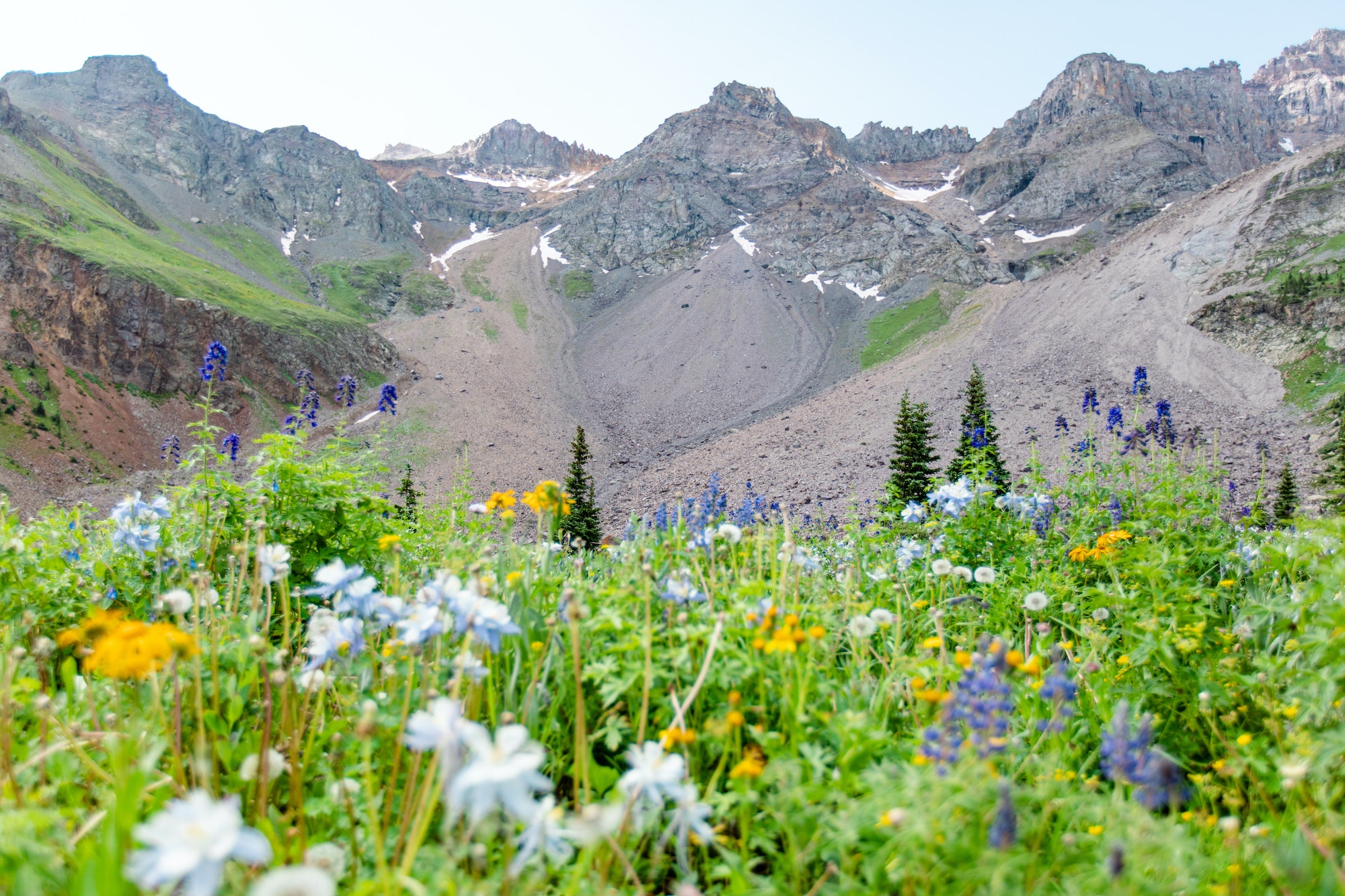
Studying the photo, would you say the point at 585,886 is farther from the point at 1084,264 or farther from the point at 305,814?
the point at 1084,264

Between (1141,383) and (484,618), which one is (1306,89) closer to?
(1141,383)

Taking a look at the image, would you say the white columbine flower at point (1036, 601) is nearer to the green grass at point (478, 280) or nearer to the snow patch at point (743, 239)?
the green grass at point (478, 280)

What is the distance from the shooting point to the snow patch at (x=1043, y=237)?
80.2 meters

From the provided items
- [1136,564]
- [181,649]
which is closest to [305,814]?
[181,649]

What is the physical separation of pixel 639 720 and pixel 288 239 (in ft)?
333

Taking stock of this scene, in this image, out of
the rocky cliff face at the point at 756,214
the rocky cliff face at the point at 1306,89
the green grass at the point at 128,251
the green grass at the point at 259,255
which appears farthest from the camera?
the rocky cliff face at the point at 1306,89

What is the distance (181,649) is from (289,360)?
2131 inches

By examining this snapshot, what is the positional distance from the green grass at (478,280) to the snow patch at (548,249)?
25.4ft

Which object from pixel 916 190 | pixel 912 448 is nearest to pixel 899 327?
pixel 912 448

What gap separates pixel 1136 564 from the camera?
3109 millimetres

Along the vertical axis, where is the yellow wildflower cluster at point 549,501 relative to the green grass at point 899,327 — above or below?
below

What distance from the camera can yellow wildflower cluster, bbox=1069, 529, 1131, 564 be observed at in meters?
3.49

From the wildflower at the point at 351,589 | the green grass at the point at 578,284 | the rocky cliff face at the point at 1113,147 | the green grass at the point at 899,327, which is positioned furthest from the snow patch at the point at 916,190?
the wildflower at the point at 351,589

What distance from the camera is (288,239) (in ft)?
274
